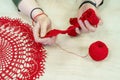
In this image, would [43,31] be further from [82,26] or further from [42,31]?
[82,26]

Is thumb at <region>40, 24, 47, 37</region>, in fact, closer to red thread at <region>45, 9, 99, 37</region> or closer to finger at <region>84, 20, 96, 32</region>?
red thread at <region>45, 9, 99, 37</region>

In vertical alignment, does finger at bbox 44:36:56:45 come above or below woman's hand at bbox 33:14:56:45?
below

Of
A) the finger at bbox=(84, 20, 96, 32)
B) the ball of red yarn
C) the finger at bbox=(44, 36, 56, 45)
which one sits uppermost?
the finger at bbox=(84, 20, 96, 32)

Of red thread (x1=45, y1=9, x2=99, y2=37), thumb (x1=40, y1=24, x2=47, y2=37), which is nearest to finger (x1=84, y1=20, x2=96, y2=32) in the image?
red thread (x1=45, y1=9, x2=99, y2=37)

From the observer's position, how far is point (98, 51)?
2.23 ft

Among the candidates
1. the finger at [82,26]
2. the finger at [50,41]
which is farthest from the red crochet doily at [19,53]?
the finger at [82,26]

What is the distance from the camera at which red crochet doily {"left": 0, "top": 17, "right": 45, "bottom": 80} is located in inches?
27.2

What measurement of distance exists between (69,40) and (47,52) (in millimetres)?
80

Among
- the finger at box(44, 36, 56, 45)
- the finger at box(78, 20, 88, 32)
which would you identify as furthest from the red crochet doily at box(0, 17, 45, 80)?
the finger at box(78, 20, 88, 32)

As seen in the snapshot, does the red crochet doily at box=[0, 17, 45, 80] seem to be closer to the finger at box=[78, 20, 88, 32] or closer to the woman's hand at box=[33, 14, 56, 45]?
the woman's hand at box=[33, 14, 56, 45]

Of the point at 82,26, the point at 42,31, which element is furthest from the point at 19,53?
the point at 82,26

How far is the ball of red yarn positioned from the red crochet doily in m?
0.14

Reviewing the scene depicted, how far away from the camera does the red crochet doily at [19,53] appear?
691mm

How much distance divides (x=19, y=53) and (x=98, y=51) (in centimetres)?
23
